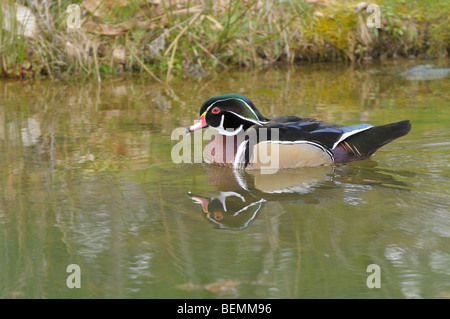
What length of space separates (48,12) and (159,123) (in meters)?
4.71

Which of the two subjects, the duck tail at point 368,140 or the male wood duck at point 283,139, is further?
the duck tail at point 368,140

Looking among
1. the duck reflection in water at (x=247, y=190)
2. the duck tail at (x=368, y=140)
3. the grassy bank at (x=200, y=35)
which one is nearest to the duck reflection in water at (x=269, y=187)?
the duck reflection in water at (x=247, y=190)

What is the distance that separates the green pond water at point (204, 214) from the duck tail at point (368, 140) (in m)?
0.14

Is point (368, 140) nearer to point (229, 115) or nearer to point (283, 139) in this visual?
point (283, 139)

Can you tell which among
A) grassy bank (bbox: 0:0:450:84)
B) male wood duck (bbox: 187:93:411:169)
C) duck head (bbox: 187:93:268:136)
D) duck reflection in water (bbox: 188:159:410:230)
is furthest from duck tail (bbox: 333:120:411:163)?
grassy bank (bbox: 0:0:450:84)

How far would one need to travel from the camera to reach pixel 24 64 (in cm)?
1224

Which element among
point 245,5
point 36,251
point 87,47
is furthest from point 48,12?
point 36,251

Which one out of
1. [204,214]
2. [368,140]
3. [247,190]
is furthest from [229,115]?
[204,214]

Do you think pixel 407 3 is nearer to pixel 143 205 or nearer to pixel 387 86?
pixel 387 86

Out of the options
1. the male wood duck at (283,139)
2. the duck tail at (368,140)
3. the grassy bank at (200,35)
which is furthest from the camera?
the grassy bank at (200,35)

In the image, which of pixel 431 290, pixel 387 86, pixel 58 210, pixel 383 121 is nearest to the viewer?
pixel 431 290

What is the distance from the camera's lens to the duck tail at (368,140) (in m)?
6.47

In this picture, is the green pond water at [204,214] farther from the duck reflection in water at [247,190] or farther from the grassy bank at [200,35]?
the grassy bank at [200,35]

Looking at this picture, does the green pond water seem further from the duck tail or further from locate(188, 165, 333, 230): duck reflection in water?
the duck tail
